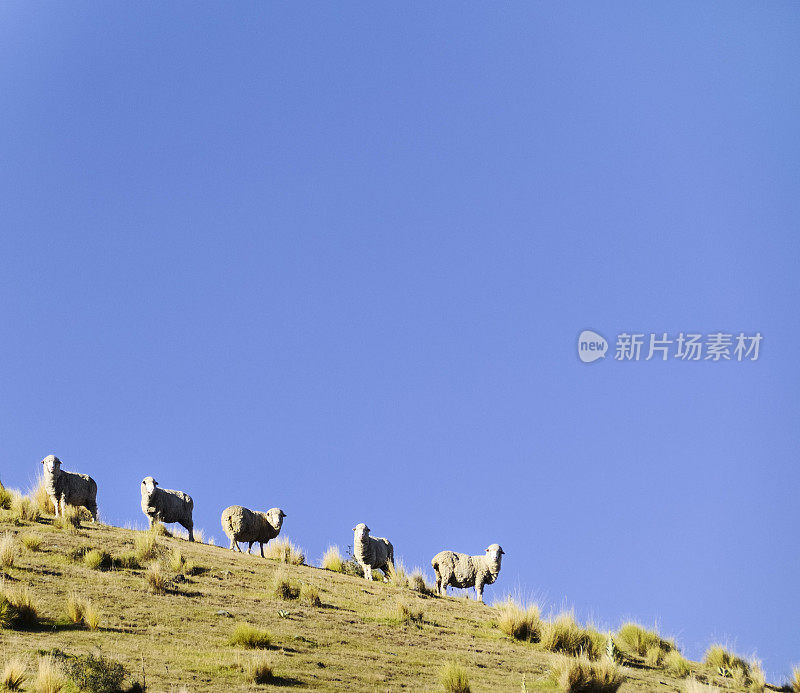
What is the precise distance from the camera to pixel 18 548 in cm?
1880

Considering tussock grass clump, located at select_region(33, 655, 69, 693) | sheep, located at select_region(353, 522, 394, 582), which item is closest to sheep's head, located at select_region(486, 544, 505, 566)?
sheep, located at select_region(353, 522, 394, 582)

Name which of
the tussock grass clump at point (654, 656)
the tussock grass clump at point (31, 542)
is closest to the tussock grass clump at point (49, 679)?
the tussock grass clump at point (31, 542)

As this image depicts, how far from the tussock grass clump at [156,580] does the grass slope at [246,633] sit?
4.0 inches

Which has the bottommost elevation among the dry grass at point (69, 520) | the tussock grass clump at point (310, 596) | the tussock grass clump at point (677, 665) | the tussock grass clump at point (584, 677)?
the tussock grass clump at point (584, 677)

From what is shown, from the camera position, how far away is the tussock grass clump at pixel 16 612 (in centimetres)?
1420

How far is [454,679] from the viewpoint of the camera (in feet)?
46.2

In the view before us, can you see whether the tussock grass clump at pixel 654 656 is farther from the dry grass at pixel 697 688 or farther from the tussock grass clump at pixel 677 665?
the dry grass at pixel 697 688

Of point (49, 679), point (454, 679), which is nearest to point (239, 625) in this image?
point (454, 679)

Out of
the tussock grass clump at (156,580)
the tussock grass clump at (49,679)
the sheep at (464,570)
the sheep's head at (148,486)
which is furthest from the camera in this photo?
the sheep's head at (148,486)

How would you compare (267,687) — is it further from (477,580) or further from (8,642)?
(477,580)

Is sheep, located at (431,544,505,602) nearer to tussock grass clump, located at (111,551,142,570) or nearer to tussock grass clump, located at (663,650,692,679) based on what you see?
tussock grass clump, located at (663,650,692,679)

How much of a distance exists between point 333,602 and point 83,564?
240 inches

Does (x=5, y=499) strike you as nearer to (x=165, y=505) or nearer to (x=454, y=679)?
(x=165, y=505)

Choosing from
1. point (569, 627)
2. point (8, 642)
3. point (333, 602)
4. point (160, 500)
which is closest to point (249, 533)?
point (160, 500)
